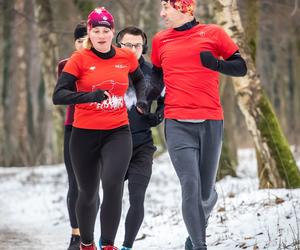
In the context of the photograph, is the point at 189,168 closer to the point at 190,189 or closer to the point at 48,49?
the point at 190,189

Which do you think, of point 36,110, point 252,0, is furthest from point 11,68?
point 252,0

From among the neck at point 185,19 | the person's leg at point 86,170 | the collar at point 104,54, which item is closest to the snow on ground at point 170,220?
the person's leg at point 86,170

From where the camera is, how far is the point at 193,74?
6.08 meters

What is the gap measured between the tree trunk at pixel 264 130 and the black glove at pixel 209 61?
3912 millimetres

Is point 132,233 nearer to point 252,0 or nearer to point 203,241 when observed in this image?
point 203,241

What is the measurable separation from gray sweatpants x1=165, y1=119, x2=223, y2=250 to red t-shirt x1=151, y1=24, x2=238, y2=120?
103 mm

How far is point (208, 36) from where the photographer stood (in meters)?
6.13

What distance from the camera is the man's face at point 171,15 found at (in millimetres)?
6195

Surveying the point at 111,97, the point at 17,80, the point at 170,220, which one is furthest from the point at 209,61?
the point at 17,80

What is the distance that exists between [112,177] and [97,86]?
30.7 inches

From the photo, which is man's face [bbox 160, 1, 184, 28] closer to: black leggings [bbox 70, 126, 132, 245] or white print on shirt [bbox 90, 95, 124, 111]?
white print on shirt [bbox 90, 95, 124, 111]

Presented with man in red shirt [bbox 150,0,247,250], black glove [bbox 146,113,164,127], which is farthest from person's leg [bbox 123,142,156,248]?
man in red shirt [bbox 150,0,247,250]

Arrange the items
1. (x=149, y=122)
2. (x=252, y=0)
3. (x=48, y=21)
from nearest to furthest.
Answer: (x=149, y=122) → (x=252, y=0) → (x=48, y=21)

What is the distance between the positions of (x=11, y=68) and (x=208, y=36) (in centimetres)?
2777
